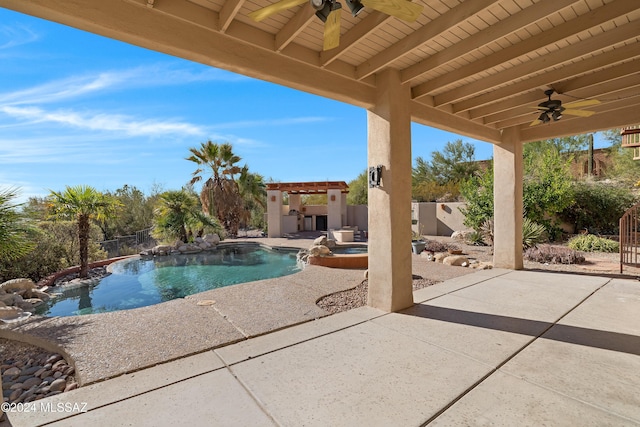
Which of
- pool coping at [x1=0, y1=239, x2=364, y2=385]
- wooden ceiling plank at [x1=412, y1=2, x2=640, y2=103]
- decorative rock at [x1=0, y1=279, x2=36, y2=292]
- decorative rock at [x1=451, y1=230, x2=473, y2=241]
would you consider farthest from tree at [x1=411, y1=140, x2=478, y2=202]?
decorative rock at [x1=0, y1=279, x2=36, y2=292]

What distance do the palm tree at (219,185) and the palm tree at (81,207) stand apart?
8.49 m

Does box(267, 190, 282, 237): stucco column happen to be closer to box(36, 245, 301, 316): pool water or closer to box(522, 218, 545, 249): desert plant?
box(36, 245, 301, 316): pool water

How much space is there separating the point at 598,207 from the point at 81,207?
18932 mm

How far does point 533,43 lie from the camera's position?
330 centimetres

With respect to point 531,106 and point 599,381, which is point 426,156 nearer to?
point 531,106

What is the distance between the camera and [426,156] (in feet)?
83.4

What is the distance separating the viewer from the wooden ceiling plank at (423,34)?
2698 millimetres

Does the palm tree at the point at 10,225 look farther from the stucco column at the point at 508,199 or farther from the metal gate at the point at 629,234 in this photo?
the metal gate at the point at 629,234

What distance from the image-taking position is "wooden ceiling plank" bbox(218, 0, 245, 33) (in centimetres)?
252

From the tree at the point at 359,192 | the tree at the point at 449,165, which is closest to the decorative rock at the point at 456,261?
the tree at the point at 359,192

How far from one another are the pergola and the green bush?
867 cm

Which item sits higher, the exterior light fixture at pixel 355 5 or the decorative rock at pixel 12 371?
the exterior light fixture at pixel 355 5

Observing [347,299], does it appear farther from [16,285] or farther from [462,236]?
[462,236]

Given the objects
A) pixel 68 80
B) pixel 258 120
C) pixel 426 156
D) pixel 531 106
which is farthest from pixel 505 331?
pixel 258 120
